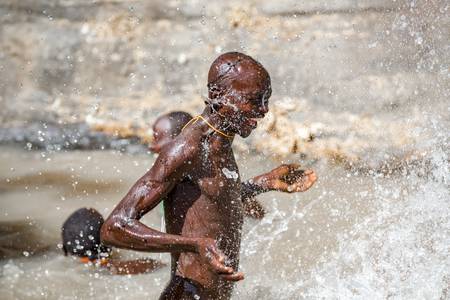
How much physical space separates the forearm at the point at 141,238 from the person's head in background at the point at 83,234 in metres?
2.48

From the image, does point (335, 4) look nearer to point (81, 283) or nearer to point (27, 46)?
point (27, 46)

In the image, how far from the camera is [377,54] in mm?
7383

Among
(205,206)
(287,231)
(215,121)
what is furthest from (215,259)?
(287,231)

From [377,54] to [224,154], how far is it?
414cm

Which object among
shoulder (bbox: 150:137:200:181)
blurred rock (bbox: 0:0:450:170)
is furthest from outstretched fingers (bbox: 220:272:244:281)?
blurred rock (bbox: 0:0:450:170)

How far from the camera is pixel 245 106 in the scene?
3.45 metres

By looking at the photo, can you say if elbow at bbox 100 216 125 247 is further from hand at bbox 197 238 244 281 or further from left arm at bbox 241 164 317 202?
left arm at bbox 241 164 317 202

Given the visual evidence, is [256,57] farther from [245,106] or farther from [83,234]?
[245,106]

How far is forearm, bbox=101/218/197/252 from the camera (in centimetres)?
326

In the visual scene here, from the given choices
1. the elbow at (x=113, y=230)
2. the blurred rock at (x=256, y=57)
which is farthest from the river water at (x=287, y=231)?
the elbow at (x=113, y=230)

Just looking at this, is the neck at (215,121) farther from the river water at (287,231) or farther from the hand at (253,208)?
the river water at (287,231)

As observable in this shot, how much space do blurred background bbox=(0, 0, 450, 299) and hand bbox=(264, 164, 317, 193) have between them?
1.76m

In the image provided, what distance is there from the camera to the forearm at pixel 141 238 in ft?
10.7

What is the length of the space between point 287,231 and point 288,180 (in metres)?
2.17
